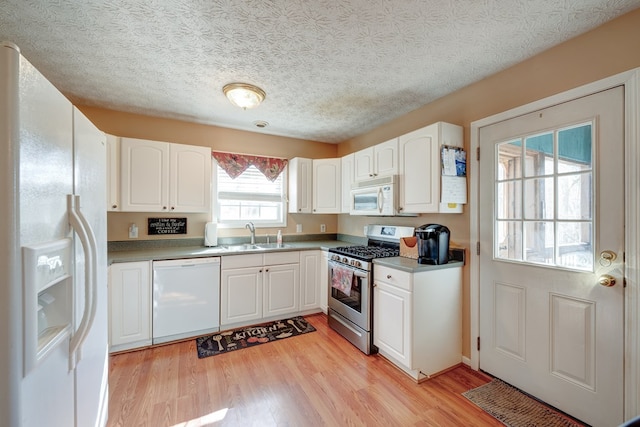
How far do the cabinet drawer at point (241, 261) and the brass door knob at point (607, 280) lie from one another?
2787 mm

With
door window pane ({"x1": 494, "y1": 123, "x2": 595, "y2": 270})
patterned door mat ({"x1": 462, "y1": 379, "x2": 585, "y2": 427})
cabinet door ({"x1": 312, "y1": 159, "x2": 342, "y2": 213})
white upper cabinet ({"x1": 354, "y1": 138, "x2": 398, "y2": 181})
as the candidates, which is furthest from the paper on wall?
cabinet door ({"x1": 312, "y1": 159, "x2": 342, "y2": 213})

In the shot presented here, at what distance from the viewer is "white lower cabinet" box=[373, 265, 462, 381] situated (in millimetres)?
2076

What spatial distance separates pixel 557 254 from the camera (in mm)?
1755

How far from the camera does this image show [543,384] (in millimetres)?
1804

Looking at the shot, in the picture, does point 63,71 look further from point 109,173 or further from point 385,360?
point 385,360

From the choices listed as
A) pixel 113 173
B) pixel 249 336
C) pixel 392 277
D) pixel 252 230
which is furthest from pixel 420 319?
pixel 113 173

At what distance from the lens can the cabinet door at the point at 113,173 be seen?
102 inches

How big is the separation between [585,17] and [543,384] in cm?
233

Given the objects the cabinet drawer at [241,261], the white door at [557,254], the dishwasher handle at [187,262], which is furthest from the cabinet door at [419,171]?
the dishwasher handle at [187,262]

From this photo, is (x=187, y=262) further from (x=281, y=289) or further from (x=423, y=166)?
(x=423, y=166)

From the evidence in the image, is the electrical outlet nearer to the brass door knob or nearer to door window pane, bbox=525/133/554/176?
door window pane, bbox=525/133/554/176

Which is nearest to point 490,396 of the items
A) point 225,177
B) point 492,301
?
point 492,301

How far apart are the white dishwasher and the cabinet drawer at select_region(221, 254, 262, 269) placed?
86 millimetres

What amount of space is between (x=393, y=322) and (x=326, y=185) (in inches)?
80.4
